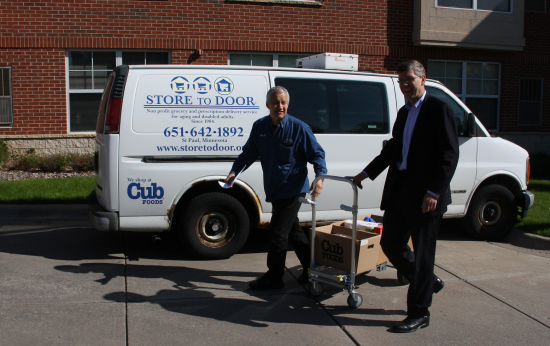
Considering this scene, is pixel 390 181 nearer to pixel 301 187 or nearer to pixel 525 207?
pixel 301 187

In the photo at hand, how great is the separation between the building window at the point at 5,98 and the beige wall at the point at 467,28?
976 centimetres

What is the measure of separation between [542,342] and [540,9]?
13177 millimetres

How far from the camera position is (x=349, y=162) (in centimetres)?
589

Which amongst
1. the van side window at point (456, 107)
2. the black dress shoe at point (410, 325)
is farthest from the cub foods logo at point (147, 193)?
the van side window at point (456, 107)

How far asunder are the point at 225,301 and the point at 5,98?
9353mm

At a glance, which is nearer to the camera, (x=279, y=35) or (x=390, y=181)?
(x=390, y=181)

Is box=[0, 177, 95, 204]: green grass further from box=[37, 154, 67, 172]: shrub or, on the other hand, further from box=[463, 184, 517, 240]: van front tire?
box=[463, 184, 517, 240]: van front tire

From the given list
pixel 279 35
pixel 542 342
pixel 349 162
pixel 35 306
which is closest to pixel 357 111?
pixel 349 162

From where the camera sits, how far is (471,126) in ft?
20.1

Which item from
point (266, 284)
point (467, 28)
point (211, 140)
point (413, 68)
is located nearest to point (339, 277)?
point (266, 284)

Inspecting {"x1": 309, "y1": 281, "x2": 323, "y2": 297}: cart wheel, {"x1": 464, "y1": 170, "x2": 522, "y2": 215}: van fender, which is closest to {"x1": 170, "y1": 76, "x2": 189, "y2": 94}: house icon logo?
{"x1": 309, "y1": 281, "x2": 323, "y2": 297}: cart wheel

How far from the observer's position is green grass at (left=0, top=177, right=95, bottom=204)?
782 centimetres

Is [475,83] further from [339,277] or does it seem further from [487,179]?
[339,277]

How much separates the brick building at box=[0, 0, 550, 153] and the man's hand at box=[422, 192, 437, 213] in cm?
740
